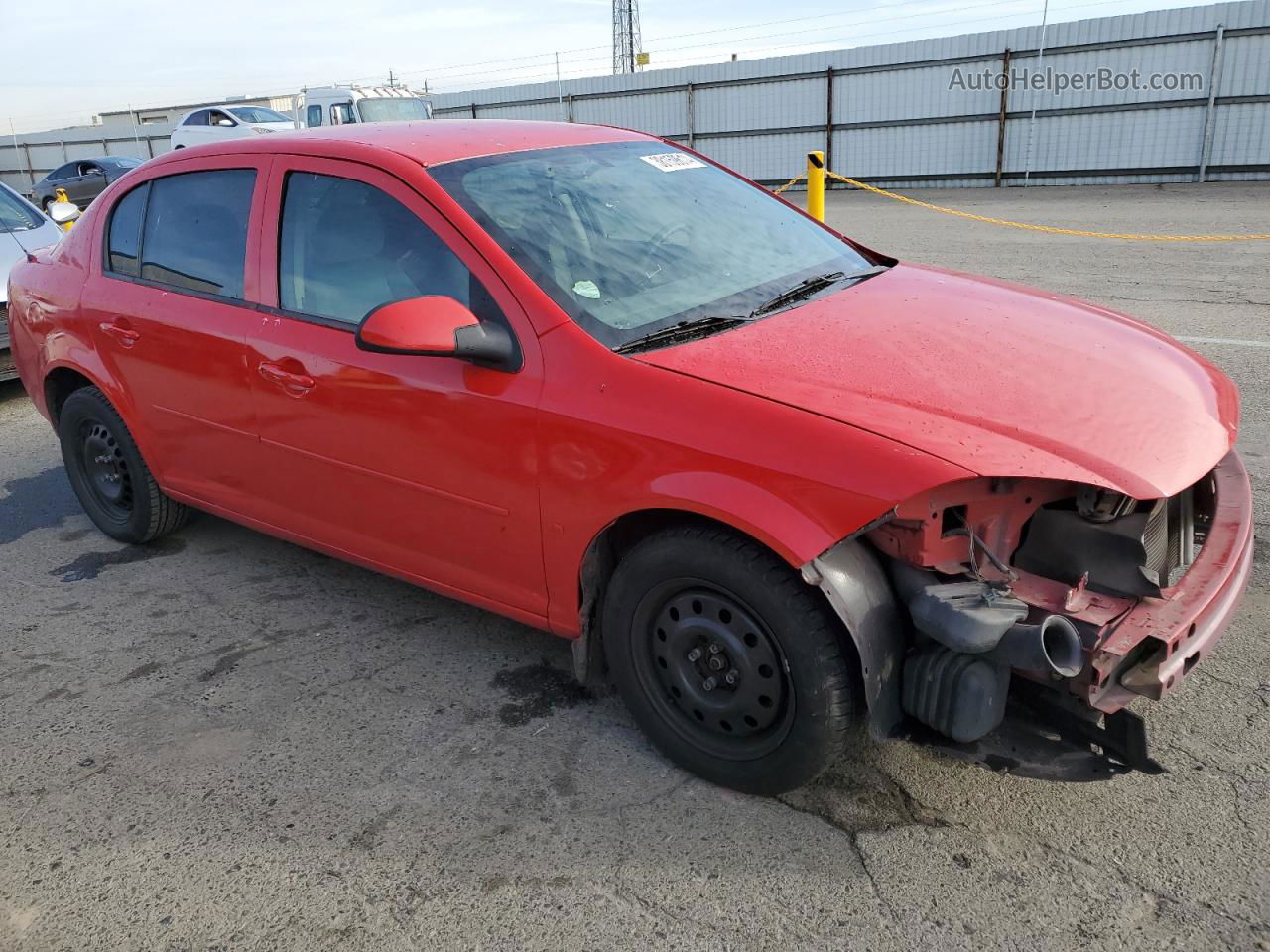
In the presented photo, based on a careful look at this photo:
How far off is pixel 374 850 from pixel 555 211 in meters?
1.93

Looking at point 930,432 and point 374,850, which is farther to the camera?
point 374,850

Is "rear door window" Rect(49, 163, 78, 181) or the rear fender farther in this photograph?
"rear door window" Rect(49, 163, 78, 181)

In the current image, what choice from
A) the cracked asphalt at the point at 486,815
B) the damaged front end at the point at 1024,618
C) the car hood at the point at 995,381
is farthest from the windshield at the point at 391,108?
the damaged front end at the point at 1024,618

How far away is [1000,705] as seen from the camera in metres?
2.35

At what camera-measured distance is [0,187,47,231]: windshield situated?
7945 mm

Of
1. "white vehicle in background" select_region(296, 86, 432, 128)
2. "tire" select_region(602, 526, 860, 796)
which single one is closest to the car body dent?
"tire" select_region(602, 526, 860, 796)

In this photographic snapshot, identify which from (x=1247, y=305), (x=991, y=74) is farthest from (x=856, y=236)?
(x=991, y=74)

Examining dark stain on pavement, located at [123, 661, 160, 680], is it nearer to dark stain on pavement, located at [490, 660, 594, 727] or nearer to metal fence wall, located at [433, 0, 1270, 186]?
dark stain on pavement, located at [490, 660, 594, 727]

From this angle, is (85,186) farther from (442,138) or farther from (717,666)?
(717,666)

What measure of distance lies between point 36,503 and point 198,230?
2346 millimetres

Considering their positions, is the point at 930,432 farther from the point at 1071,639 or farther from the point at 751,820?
the point at 751,820

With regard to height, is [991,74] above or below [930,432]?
above

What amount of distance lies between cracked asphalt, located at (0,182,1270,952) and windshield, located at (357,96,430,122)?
65.9ft

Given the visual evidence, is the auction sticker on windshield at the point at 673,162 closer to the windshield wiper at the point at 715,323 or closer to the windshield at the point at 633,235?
the windshield at the point at 633,235
